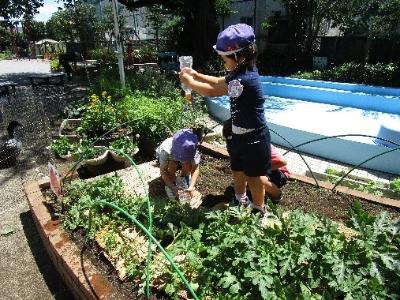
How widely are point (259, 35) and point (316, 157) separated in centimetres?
1615

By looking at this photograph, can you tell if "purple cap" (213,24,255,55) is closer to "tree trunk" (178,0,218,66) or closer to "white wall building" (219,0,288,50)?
"tree trunk" (178,0,218,66)

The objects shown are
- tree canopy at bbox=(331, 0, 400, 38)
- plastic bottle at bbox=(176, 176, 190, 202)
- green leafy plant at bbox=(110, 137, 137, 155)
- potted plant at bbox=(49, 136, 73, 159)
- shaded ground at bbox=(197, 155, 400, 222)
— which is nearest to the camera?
plastic bottle at bbox=(176, 176, 190, 202)

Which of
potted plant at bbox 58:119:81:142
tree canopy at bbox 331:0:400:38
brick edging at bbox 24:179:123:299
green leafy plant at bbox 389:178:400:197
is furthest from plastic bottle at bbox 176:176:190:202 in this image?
tree canopy at bbox 331:0:400:38

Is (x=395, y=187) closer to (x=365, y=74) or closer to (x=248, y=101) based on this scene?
(x=248, y=101)

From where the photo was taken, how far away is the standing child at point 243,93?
2.91m

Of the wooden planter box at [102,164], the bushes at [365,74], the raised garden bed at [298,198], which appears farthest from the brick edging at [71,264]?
the bushes at [365,74]

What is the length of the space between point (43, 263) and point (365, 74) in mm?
15106

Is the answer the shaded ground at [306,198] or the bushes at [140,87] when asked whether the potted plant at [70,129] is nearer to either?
the bushes at [140,87]

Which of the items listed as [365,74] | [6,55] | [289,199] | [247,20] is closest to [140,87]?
[289,199]

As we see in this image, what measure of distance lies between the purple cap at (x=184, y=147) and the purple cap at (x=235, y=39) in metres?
1.06

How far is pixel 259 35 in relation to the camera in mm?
21766

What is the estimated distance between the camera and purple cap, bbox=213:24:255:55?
287 cm

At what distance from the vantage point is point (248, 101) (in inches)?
120

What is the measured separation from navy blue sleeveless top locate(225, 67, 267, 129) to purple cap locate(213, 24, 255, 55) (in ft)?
0.71
